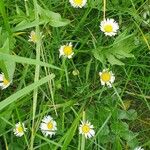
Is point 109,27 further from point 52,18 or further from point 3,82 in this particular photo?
point 3,82

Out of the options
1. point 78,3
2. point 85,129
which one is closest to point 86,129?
point 85,129

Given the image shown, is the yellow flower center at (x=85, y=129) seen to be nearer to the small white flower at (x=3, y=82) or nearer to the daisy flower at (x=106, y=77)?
the daisy flower at (x=106, y=77)

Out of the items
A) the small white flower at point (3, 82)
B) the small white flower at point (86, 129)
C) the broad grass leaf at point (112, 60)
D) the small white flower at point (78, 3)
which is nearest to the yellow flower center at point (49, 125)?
the small white flower at point (86, 129)

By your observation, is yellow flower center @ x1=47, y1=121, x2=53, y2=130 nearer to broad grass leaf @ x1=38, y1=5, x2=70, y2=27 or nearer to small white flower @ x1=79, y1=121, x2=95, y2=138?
small white flower @ x1=79, y1=121, x2=95, y2=138

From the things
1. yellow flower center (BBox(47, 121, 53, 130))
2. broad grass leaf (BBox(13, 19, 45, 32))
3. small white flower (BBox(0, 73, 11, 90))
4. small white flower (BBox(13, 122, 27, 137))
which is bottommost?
small white flower (BBox(13, 122, 27, 137))

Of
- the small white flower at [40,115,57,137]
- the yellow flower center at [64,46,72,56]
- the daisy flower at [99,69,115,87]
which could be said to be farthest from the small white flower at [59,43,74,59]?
the small white flower at [40,115,57,137]

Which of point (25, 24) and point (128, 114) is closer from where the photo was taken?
point (25, 24)

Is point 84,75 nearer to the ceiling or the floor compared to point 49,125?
nearer to the ceiling

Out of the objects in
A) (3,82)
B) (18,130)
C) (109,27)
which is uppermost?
(109,27)
